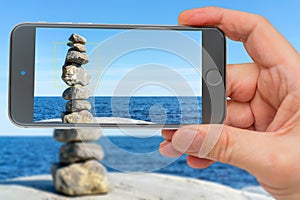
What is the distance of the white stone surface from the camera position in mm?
4922

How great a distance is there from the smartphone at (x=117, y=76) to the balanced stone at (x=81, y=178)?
2.78 meters

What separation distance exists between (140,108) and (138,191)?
5110 millimetres

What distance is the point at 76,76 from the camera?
2.93 feet

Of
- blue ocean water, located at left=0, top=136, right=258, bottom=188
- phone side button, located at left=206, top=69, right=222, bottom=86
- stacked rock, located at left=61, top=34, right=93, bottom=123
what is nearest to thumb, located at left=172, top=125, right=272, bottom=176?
phone side button, located at left=206, top=69, right=222, bottom=86

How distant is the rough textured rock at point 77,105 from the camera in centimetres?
84

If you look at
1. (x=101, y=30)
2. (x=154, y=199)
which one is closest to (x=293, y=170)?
(x=101, y=30)

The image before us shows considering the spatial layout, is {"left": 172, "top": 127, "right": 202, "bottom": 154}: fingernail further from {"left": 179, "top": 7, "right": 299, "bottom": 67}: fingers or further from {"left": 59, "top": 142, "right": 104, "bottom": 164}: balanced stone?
{"left": 59, "top": 142, "right": 104, "bottom": 164}: balanced stone

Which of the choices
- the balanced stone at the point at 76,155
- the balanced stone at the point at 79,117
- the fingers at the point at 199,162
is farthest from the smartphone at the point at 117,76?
the balanced stone at the point at 76,155

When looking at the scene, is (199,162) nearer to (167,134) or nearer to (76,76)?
(167,134)

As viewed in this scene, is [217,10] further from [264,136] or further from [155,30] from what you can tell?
[264,136]

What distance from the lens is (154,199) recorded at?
593cm

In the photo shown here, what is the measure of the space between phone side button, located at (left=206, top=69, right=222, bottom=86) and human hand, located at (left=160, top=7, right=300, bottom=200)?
0.12m

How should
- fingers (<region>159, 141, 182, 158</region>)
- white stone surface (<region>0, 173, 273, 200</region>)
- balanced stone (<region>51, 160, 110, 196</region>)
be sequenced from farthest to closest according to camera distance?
white stone surface (<region>0, 173, 273, 200</region>), balanced stone (<region>51, 160, 110, 196</region>), fingers (<region>159, 141, 182, 158</region>)

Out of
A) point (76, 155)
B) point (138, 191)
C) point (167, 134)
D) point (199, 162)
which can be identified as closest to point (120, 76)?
point (167, 134)
